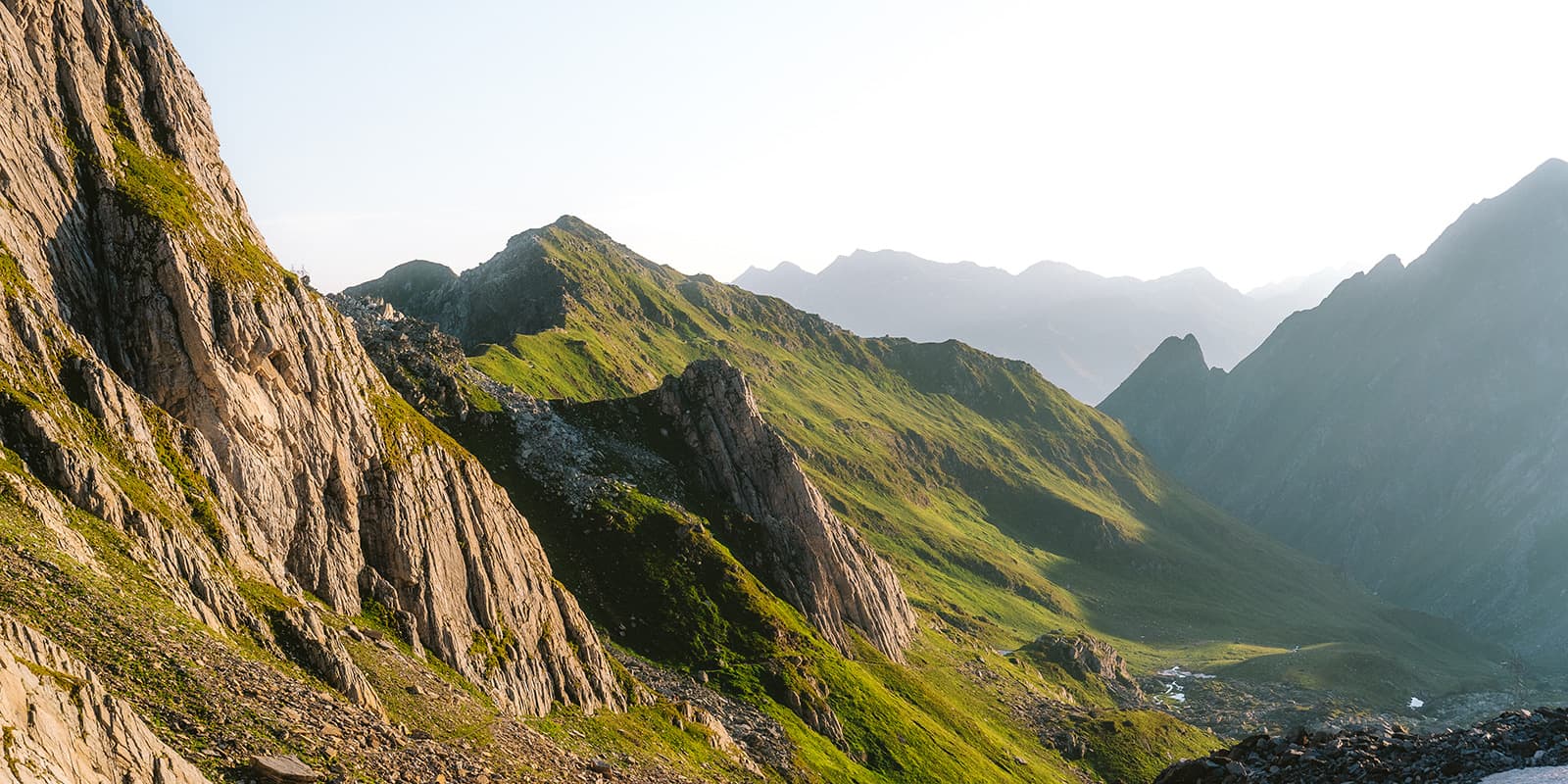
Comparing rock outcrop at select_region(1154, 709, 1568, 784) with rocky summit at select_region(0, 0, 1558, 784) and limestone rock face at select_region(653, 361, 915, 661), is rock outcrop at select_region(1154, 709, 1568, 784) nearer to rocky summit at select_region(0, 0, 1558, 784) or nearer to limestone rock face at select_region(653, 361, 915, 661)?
rocky summit at select_region(0, 0, 1558, 784)

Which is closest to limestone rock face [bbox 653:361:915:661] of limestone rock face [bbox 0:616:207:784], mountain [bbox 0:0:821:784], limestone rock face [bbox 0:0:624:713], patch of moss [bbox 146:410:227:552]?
mountain [bbox 0:0:821:784]

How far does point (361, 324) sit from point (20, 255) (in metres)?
88.0

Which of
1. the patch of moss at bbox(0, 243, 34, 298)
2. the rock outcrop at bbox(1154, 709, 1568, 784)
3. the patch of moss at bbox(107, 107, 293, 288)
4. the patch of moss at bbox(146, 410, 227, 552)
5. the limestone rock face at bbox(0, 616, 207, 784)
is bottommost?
the rock outcrop at bbox(1154, 709, 1568, 784)

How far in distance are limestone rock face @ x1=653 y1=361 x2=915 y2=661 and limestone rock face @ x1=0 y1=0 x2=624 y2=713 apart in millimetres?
53784

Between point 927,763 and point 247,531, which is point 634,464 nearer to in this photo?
point 927,763

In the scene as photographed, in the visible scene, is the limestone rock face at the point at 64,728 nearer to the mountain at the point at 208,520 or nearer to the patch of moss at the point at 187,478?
the mountain at the point at 208,520

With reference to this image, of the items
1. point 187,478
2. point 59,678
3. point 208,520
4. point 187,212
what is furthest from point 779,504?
point 59,678

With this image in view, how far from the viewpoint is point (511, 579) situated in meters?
87.2

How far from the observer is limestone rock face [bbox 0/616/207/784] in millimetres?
24086

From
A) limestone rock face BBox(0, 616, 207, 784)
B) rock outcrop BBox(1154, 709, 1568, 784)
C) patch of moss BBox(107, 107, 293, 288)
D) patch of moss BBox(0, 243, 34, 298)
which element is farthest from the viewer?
patch of moss BBox(107, 107, 293, 288)

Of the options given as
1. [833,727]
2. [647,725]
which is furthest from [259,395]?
[833,727]

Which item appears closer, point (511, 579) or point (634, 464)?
point (511, 579)

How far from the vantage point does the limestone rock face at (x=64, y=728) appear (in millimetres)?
24086

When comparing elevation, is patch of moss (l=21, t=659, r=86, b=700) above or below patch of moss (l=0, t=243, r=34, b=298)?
below
